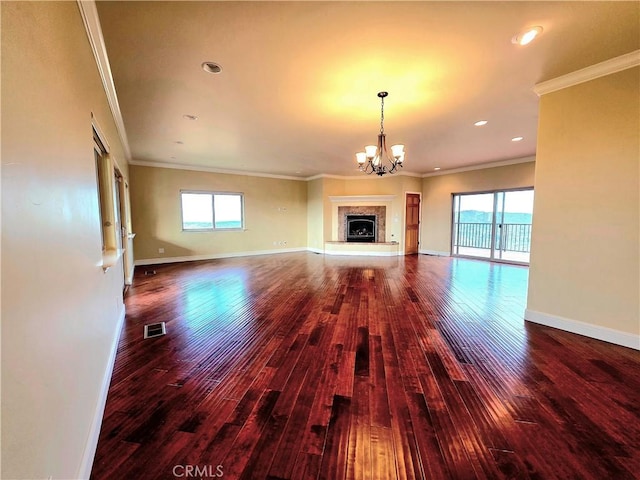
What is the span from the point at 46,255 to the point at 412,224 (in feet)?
28.5

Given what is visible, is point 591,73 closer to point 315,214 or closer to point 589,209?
point 589,209

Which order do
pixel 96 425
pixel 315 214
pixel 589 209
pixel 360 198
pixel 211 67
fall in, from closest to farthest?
pixel 96 425
pixel 211 67
pixel 589 209
pixel 360 198
pixel 315 214

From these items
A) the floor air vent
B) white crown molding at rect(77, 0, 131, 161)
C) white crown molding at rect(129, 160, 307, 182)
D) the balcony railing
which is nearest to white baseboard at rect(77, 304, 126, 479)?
the floor air vent

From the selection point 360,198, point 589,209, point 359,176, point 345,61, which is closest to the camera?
point 345,61

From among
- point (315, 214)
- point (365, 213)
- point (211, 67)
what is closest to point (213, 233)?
point (315, 214)

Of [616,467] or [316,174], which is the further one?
[316,174]

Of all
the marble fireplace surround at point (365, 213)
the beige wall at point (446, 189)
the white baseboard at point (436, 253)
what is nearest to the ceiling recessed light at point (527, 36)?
the beige wall at point (446, 189)

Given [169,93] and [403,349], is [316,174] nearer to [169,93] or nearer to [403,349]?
[169,93]

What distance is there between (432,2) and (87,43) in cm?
243

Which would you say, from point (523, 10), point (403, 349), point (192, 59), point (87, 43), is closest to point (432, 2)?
point (523, 10)

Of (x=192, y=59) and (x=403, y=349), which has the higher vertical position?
(x=192, y=59)

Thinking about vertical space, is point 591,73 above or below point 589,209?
above

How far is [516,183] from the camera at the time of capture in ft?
22.1

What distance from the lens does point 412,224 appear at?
28.6ft
